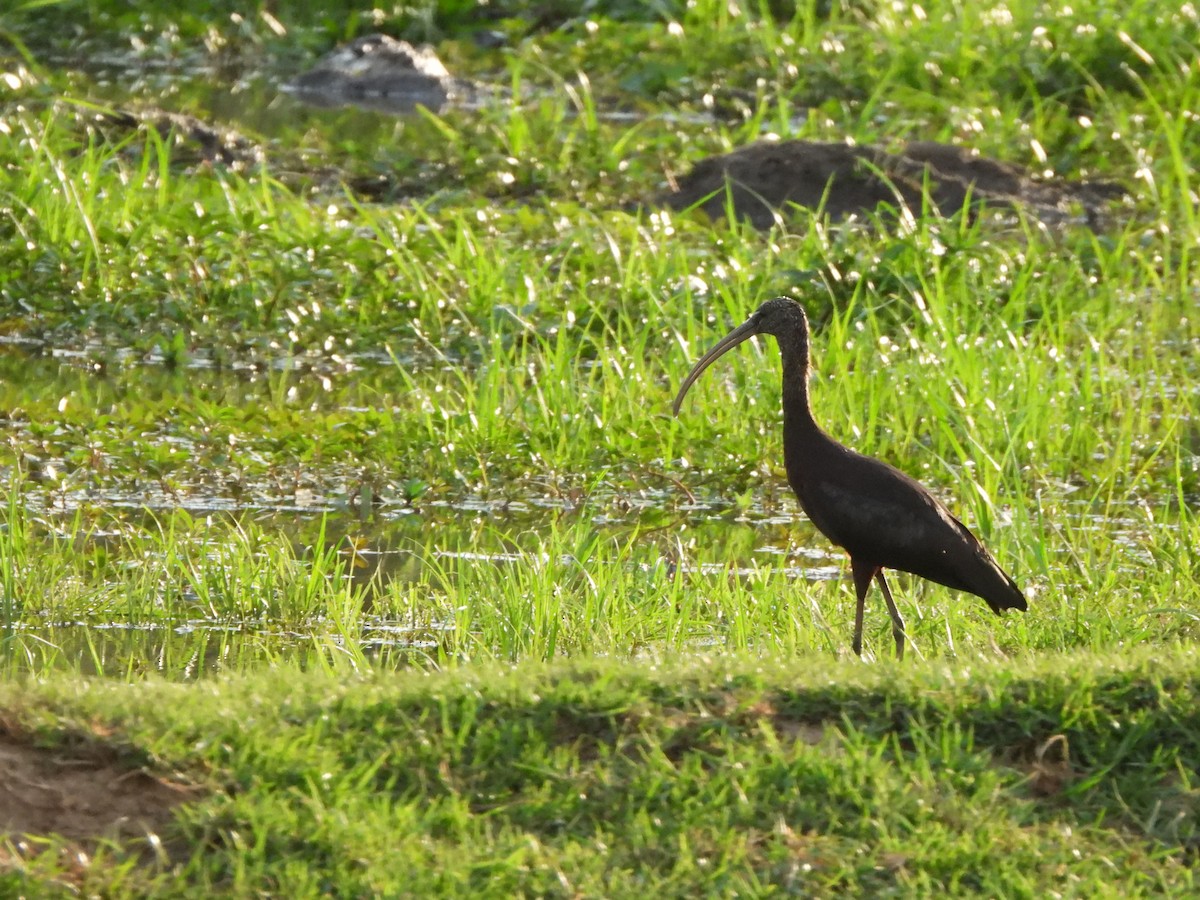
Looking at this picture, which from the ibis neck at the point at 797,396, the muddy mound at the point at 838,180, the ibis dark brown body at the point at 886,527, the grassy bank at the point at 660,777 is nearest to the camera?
the grassy bank at the point at 660,777

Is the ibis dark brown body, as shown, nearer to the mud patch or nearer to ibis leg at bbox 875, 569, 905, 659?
ibis leg at bbox 875, 569, 905, 659

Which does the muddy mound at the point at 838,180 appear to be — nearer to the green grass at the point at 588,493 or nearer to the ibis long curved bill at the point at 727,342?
the green grass at the point at 588,493

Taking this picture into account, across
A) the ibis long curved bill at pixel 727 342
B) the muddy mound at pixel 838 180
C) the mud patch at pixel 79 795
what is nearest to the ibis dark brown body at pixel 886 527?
the ibis long curved bill at pixel 727 342

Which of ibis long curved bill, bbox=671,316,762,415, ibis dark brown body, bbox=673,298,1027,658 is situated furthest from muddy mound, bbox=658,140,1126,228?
ibis dark brown body, bbox=673,298,1027,658

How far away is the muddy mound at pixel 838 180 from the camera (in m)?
11.3

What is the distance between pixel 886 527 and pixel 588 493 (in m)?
2.08

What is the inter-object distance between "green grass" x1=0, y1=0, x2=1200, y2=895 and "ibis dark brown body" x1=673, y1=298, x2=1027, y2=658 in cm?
19

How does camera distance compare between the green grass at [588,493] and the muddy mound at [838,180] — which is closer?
the green grass at [588,493]

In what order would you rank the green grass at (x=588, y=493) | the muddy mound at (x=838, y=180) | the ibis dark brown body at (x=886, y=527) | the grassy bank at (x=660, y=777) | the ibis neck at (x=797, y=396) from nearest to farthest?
the grassy bank at (x=660, y=777)
the green grass at (x=588, y=493)
the ibis dark brown body at (x=886, y=527)
the ibis neck at (x=797, y=396)
the muddy mound at (x=838, y=180)

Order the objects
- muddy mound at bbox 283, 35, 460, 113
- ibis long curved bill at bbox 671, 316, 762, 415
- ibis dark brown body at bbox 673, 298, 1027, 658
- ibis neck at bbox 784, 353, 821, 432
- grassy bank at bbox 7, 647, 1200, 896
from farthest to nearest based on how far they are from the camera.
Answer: muddy mound at bbox 283, 35, 460, 113 < ibis long curved bill at bbox 671, 316, 762, 415 < ibis neck at bbox 784, 353, 821, 432 < ibis dark brown body at bbox 673, 298, 1027, 658 < grassy bank at bbox 7, 647, 1200, 896

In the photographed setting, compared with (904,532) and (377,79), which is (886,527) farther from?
(377,79)

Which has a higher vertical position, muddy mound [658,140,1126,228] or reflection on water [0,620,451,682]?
reflection on water [0,620,451,682]

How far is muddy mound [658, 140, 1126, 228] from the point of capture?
37.0ft

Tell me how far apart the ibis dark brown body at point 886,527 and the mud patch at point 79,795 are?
2.17m
